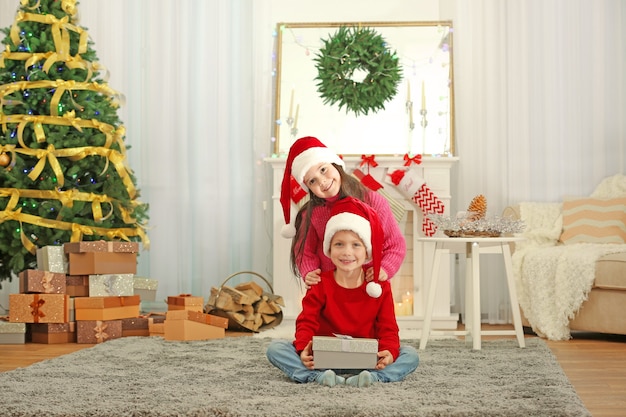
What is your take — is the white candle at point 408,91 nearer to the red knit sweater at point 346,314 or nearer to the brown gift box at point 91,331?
the brown gift box at point 91,331

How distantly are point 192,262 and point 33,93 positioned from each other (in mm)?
1520

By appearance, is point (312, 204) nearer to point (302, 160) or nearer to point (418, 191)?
point (302, 160)

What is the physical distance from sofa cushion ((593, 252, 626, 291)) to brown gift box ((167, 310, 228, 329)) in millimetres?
1846

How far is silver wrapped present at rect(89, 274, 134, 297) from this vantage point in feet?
13.3

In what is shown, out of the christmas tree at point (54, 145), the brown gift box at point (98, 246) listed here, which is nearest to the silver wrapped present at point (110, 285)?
the brown gift box at point (98, 246)

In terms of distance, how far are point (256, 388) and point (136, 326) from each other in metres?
1.84

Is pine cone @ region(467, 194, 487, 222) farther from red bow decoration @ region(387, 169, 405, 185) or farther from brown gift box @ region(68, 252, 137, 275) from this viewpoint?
brown gift box @ region(68, 252, 137, 275)

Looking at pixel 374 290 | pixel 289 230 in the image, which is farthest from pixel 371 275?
pixel 289 230

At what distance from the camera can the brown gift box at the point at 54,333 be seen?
3975 mm

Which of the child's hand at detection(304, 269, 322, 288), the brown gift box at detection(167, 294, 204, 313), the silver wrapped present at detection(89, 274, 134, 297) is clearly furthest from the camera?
the brown gift box at detection(167, 294, 204, 313)

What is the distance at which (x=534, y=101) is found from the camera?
5016mm

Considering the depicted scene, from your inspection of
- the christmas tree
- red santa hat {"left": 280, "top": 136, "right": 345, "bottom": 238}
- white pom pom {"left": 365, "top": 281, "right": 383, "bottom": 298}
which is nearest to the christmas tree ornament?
the christmas tree

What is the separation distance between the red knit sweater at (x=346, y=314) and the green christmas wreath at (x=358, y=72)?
2440 millimetres

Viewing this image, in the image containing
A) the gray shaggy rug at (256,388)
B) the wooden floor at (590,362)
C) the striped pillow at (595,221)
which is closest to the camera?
the gray shaggy rug at (256,388)
